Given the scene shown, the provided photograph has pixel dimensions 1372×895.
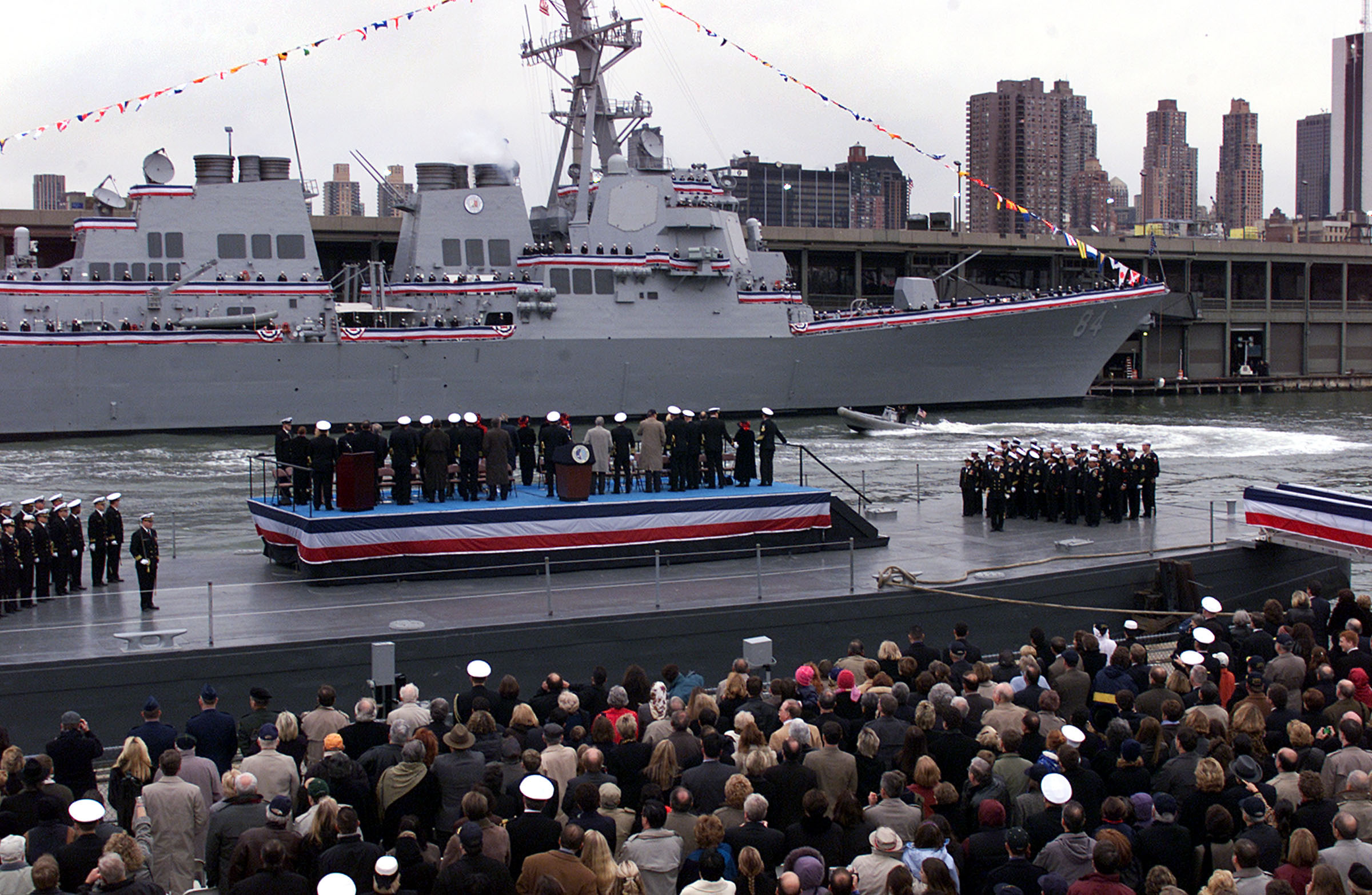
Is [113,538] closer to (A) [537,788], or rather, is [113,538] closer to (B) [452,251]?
(A) [537,788]

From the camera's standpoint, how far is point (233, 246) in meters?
42.2

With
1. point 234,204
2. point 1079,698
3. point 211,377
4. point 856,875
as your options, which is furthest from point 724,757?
point 234,204

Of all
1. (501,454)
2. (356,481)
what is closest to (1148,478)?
(501,454)

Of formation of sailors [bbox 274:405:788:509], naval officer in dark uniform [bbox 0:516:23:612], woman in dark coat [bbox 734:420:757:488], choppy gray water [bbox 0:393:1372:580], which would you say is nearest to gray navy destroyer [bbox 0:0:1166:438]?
choppy gray water [bbox 0:393:1372:580]

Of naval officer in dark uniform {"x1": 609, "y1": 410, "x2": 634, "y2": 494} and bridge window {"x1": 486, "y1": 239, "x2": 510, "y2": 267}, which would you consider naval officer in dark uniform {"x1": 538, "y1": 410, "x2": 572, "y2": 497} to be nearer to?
naval officer in dark uniform {"x1": 609, "y1": 410, "x2": 634, "y2": 494}

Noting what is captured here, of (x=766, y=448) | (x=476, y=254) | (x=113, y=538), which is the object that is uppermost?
(x=476, y=254)

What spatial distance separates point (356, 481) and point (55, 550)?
3.48 m

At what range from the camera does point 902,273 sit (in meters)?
78.5

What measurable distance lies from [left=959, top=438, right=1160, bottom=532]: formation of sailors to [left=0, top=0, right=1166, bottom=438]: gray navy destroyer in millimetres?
25482

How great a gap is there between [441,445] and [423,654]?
3.99 m

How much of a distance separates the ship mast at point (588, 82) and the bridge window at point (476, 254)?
3580 millimetres

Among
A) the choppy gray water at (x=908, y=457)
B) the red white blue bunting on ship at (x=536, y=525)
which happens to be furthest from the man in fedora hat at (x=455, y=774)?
the choppy gray water at (x=908, y=457)

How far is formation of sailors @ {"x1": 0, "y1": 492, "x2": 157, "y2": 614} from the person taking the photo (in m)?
13.4

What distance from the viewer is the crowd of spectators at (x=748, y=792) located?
552 centimetres
